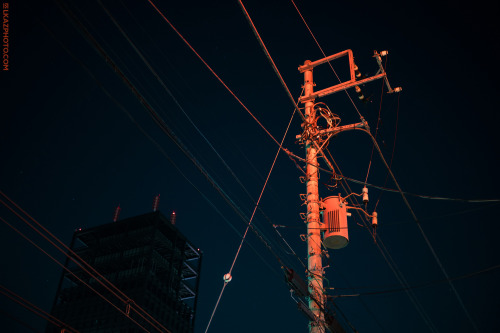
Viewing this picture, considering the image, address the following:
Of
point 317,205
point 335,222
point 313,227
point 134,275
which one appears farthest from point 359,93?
point 134,275

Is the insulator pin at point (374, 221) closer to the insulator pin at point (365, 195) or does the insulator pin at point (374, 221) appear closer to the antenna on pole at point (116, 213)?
the insulator pin at point (365, 195)

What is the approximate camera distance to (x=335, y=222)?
447 inches

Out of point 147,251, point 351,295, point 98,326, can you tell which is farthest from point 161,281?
point 351,295

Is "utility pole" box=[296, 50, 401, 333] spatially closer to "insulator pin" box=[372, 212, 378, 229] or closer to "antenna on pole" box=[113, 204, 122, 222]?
"insulator pin" box=[372, 212, 378, 229]

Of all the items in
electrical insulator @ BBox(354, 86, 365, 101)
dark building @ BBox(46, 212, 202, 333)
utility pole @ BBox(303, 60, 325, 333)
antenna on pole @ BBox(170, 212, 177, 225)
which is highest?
antenna on pole @ BBox(170, 212, 177, 225)

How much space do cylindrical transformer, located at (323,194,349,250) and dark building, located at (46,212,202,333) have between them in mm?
94954

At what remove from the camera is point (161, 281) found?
111m

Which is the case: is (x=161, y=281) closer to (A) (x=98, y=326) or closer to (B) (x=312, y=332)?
(A) (x=98, y=326)

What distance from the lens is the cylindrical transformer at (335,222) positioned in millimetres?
11242

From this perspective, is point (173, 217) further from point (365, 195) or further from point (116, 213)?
point (365, 195)

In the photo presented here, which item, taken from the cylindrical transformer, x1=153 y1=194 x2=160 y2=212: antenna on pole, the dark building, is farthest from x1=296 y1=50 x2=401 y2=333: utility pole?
x1=153 y1=194 x2=160 y2=212: antenna on pole

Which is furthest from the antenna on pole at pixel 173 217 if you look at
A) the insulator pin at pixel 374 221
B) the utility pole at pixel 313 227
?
the insulator pin at pixel 374 221

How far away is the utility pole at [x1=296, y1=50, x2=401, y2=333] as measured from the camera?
10570 millimetres

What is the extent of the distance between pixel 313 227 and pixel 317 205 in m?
0.61
